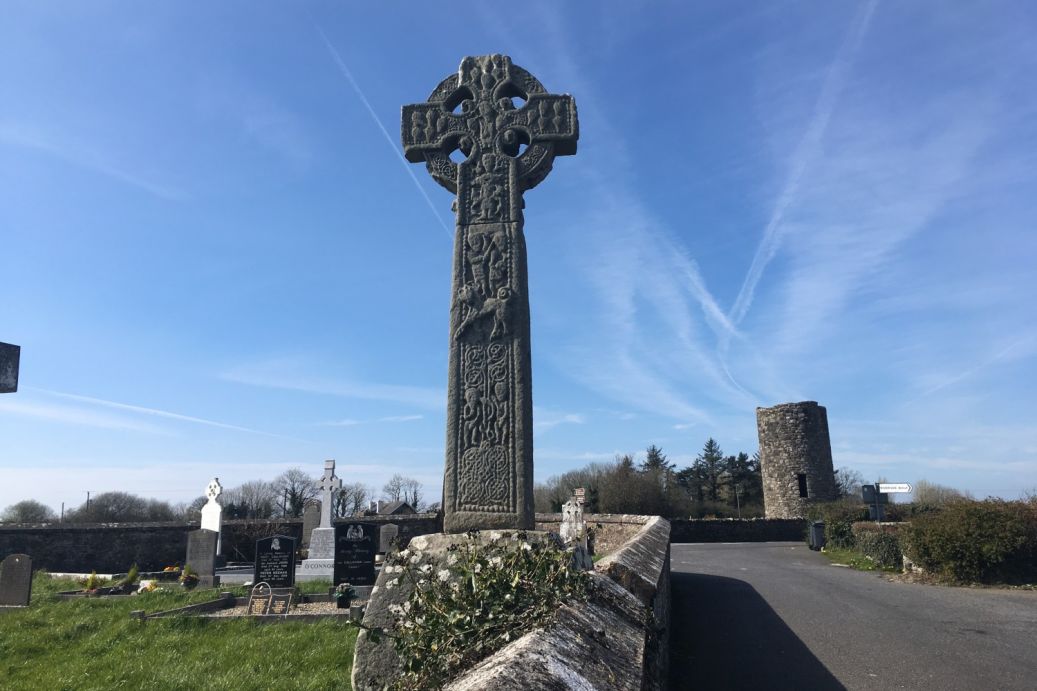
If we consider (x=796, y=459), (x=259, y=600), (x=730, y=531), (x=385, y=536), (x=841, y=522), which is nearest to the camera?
(x=259, y=600)

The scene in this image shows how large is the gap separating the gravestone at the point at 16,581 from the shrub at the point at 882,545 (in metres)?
16.6

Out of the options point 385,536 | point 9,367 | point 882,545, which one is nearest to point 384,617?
point 9,367

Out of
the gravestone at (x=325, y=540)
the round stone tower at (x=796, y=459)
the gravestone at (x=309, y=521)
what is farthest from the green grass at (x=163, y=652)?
the round stone tower at (x=796, y=459)

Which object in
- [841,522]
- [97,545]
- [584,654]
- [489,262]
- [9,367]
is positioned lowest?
[97,545]

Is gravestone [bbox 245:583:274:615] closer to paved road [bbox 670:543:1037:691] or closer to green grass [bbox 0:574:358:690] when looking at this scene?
green grass [bbox 0:574:358:690]

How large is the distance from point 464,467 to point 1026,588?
38.6 feet

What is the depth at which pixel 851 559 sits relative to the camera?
16.8 metres

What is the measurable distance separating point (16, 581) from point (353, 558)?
5128 millimetres

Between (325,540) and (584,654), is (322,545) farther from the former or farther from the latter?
(584,654)

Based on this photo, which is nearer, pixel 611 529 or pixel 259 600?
pixel 259 600

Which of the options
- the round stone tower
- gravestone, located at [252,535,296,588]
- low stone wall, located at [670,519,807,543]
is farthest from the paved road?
the round stone tower

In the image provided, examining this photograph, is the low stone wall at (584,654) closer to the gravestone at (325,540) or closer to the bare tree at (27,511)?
the gravestone at (325,540)

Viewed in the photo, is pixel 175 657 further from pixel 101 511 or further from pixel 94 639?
pixel 101 511

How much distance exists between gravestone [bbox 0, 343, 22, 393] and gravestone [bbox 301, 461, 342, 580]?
10091mm
